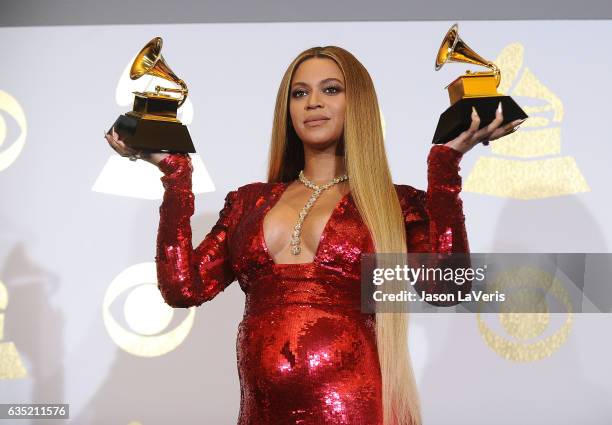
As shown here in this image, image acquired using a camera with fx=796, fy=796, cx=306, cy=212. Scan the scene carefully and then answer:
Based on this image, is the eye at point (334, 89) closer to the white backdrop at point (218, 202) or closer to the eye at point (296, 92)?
the eye at point (296, 92)

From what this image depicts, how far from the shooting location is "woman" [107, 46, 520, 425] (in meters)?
1.65

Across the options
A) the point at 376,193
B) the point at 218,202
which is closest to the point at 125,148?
the point at 376,193

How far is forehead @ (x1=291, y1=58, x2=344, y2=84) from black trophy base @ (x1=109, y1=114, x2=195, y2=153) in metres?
0.32

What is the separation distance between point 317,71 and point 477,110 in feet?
1.42

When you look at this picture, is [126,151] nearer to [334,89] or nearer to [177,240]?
[177,240]

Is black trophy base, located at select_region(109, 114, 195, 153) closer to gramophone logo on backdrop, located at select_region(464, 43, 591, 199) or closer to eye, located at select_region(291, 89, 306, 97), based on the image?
eye, located at select_region(291, 89, 306, 97)

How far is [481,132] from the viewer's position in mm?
1642

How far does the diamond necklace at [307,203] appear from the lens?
1760 millimetres

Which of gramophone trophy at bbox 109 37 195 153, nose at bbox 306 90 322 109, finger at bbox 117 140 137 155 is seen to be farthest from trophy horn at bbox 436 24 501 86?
finger at bbox 117 140 137 155

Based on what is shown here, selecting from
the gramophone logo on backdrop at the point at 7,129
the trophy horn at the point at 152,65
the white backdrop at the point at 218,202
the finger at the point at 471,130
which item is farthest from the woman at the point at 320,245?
the gramophone logo on backdrop at the point at 7,129

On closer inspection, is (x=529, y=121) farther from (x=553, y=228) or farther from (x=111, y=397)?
(x=111, y=397)

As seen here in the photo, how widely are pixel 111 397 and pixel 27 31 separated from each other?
1.44 metres

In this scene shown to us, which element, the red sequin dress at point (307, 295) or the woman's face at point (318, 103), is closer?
the red sequin dress at point (307, 295)

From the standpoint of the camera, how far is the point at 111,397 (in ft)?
9.55
